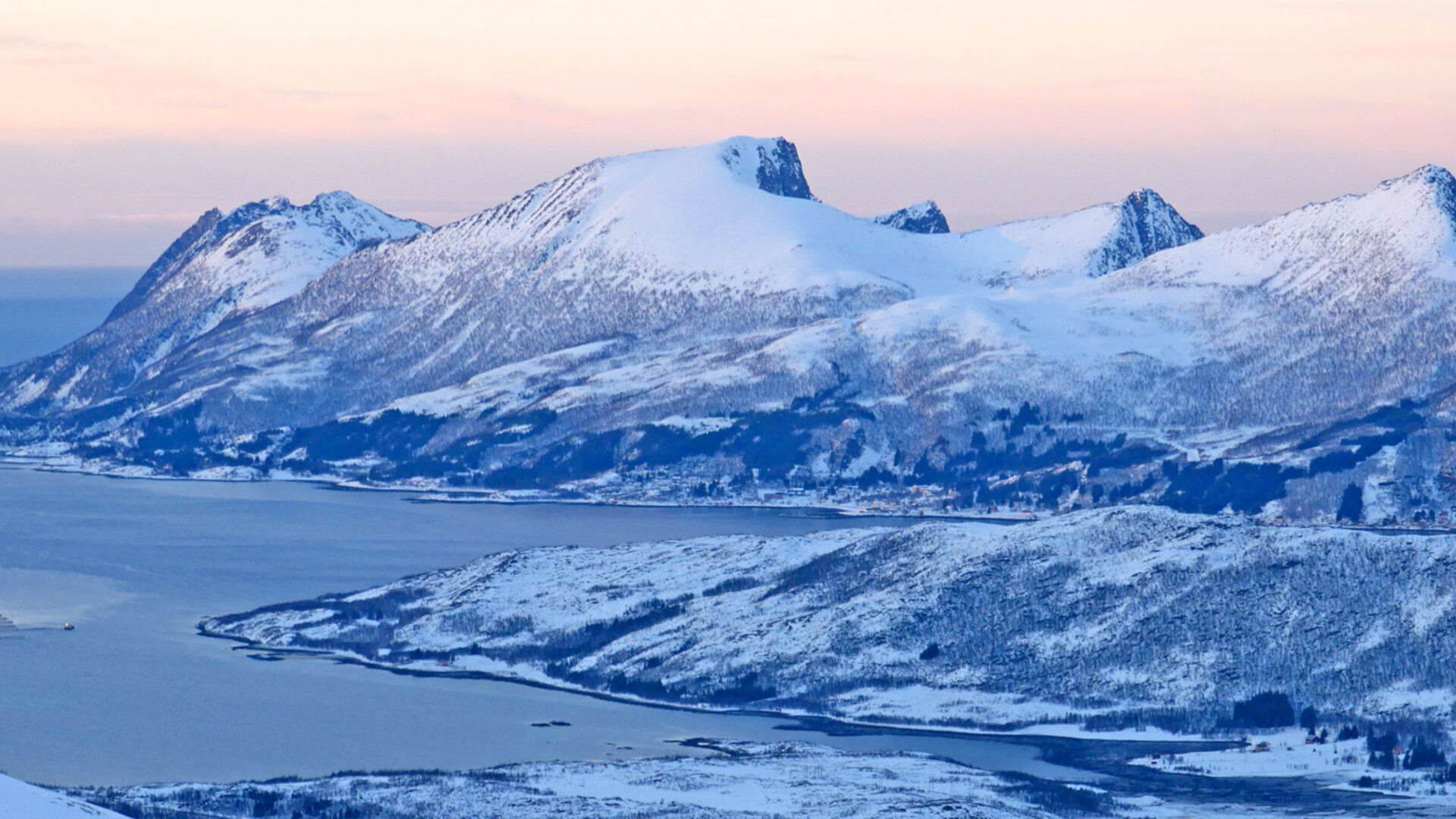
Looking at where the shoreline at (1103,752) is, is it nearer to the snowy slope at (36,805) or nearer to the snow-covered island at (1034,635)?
the snow-covered island at (1034,635)

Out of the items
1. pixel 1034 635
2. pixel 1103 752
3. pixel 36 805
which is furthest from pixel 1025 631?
pixel 36 805

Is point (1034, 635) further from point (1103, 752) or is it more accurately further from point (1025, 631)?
point (1103, 752)

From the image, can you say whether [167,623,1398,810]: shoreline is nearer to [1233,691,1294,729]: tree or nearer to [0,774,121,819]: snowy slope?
[1233,691,1294,729]: tree

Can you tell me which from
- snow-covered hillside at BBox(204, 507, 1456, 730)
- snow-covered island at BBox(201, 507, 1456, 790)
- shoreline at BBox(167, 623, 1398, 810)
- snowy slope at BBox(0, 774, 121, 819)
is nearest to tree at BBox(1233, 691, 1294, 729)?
snow-covered island at BBox(201, 507, 1456, 790)

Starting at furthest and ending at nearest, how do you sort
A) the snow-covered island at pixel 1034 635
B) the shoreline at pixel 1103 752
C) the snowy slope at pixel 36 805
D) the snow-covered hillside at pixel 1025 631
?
the snow-covered hillside at pixel 1025 631 < the snow-covered island at pixel 1034 635 < the shoreline at pixel 1103 752 < the snowy slope at pixel 36 805

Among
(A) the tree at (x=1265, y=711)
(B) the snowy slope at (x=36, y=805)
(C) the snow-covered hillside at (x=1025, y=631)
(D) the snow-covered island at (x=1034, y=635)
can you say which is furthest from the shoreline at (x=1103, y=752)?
(B) the snowy slope at (x=36, y=805)

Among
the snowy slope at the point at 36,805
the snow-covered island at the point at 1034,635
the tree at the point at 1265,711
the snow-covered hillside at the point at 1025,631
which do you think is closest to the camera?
the snowy slope at the point at 36,805

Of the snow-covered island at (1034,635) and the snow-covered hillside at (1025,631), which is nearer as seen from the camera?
the snow-covered island at (1034,635)
